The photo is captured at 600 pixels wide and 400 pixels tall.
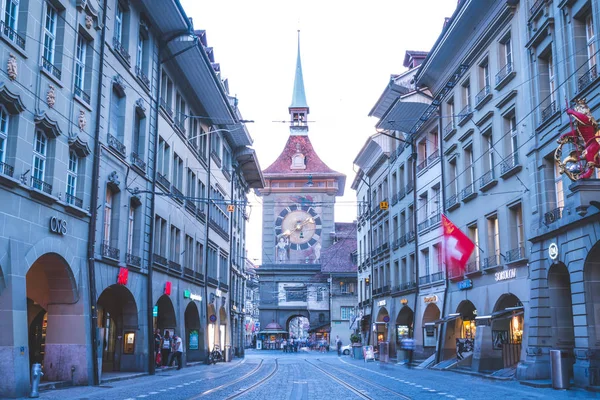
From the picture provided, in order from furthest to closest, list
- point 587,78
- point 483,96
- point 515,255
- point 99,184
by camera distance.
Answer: point 483,96 → point 515,255 → point 99,184 → point 587,78

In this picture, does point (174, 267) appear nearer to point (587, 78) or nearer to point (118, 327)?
point (118, 327)

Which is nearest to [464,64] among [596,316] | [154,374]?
[596,316]

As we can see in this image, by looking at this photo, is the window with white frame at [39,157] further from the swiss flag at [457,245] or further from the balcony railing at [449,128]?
A: the balcony railing at [449,128]

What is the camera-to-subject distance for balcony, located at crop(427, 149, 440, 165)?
36.6 meters

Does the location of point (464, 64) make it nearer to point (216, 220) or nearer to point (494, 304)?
point (494, 304)

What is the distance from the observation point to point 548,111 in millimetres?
22469

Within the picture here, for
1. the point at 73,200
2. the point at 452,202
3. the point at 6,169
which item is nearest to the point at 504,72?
the point at 452,202

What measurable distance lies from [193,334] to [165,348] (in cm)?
743

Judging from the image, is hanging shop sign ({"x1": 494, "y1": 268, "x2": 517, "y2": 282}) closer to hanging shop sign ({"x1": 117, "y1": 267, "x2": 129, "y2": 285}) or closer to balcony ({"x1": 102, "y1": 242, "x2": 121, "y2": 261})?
hanging shop sign ({"x1": 117, "y1": 267, "x2": 129, "y2": 285})

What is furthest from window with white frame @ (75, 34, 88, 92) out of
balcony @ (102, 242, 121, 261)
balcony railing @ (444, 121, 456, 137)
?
balcony railing @ (444, 121, 456, 137)

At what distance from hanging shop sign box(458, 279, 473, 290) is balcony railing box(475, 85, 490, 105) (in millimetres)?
7467

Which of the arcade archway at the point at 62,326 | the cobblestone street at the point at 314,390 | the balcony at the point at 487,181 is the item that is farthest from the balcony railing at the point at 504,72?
the arcade archway at the point at 62,326

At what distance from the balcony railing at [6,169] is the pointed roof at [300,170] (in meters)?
67.1

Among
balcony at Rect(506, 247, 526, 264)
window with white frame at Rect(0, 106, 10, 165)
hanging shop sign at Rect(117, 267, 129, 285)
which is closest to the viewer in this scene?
window with white frame at Rect(0, 106, 10, 165)
